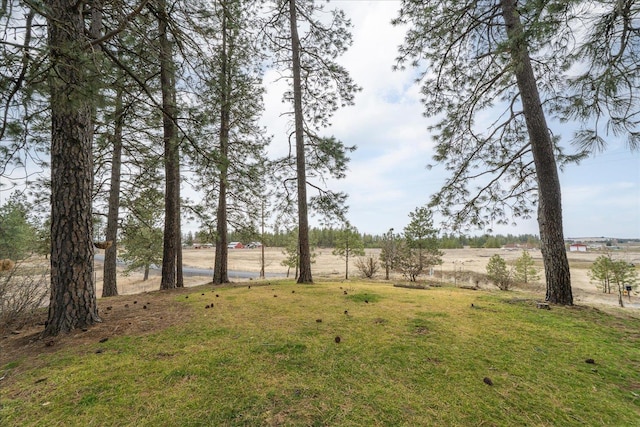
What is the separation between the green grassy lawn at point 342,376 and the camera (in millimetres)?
1397

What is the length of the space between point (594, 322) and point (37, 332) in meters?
6.37

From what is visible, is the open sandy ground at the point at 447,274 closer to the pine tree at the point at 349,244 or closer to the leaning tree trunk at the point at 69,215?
the pine tree at the point at 349,244

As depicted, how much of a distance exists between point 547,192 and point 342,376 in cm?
468

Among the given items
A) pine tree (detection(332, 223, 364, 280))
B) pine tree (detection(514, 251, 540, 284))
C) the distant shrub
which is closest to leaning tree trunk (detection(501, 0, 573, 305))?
the distant shrub

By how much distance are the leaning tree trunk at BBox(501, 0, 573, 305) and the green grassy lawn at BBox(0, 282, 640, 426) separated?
1.28 meters

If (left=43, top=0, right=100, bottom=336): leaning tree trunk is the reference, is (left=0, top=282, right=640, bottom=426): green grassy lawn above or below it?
below

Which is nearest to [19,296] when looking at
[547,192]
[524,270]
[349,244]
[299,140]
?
[299,140]

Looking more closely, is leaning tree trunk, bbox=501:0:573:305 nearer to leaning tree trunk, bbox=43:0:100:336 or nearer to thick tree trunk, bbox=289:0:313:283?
thick tree trunk, bbox=289:0:313:283

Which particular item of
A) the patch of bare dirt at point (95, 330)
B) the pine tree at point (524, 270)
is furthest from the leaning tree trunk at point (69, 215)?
the pine tree at point (524, 270)

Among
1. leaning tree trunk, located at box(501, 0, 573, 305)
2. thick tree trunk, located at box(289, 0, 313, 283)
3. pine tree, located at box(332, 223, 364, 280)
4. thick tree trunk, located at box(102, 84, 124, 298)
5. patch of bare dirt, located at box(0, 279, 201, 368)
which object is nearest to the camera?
patch of bare dirt, located at box(0, 279, 201, 368)

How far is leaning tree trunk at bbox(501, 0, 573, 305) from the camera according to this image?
4.07 m

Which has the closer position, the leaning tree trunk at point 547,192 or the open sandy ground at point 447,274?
the leaning tree trunk at point 547,192

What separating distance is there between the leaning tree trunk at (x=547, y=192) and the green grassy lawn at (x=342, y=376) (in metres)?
1.28

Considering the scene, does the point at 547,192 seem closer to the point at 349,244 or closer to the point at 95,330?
the point at 95,330
